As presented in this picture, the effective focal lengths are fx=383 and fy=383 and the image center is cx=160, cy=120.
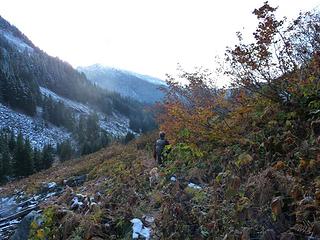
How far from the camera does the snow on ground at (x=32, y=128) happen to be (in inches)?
3659

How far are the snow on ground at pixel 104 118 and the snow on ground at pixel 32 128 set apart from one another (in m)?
27.9

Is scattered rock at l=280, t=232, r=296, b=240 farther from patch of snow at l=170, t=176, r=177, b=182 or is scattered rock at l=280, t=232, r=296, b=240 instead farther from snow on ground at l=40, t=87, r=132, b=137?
snow on ground at l=40, t=87, r=132, b=137

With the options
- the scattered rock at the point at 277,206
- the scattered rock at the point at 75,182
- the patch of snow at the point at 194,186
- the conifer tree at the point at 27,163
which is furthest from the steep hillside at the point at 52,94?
the scattered rock at the point at 277,206

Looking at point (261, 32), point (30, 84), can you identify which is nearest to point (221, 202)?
point (261, 32)

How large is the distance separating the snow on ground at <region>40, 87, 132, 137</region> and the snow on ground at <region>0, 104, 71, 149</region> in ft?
91.6

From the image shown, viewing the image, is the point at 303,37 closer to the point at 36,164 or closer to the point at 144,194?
the point at 144,194

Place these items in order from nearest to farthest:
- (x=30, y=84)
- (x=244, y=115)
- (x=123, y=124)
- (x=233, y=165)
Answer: (x=233, y=165) < (x=244, y=115) < (x=30, y=84) < (x=123, y=124)

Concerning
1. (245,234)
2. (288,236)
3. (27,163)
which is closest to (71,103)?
(27,163)

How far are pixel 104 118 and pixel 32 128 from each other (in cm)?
4622

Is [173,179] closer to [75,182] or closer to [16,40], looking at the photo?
[75,182]

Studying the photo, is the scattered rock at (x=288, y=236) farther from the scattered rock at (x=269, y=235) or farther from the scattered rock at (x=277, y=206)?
the scattered rock at (x=277, y=206)

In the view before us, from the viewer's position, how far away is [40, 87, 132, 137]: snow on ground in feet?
434

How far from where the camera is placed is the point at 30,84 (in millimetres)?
121875

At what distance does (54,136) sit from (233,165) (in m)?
97.2
